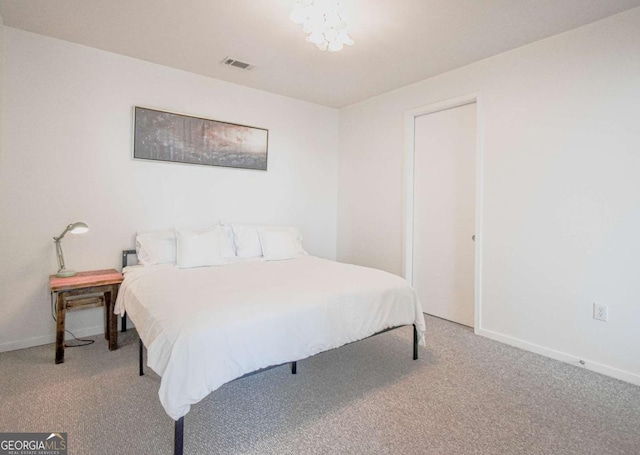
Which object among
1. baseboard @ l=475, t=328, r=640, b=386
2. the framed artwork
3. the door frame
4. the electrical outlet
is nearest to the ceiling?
the door frame

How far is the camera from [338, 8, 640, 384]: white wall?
7.57 ft

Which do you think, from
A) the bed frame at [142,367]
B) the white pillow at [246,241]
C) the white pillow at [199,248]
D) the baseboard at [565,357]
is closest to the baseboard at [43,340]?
the bed frame at [142,367]

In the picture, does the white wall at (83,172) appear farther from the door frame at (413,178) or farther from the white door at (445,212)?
the white door at (445,212)

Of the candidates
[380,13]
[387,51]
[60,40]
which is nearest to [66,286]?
[60,40]

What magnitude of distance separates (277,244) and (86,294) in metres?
1.70

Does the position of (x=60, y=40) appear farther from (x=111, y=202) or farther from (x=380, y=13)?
(x=380, y=13)

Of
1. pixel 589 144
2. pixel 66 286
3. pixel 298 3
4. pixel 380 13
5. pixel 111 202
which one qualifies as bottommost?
pixel 66 286

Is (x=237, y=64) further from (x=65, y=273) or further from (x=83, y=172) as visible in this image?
(x=65, y=273)

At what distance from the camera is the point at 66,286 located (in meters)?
2.48

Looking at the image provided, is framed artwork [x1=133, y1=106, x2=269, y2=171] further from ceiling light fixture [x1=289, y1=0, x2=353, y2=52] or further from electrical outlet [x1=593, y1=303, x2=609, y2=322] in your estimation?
electrical outlet [x1=593, y1=303, x2=609, y2=322]

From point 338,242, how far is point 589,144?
2988mm

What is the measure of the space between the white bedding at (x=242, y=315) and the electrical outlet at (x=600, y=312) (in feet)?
4.16

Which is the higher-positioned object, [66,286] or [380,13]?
[380,13]

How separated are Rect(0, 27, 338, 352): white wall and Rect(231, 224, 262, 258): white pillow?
34 centimetres
